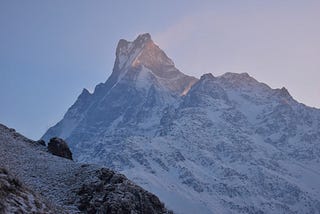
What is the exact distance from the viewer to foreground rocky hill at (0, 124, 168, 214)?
27.6 meters

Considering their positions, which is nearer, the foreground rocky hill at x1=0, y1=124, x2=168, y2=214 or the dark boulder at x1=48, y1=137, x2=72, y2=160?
the foreground rocky hill at x1=0, y1=124, x2=168, y2=214

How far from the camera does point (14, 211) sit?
24781mm

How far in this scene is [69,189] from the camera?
1454 inches

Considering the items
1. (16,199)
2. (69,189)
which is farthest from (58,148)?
Result: (16,199)

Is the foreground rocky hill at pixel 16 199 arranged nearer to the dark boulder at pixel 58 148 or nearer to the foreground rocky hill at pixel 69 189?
the foreground rocky hill at pixel 69 189

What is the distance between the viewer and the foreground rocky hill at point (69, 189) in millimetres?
27594

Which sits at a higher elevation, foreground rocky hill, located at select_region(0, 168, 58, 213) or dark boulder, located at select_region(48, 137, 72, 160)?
dark boulder, located at select_region(48, 137, 72, 160)

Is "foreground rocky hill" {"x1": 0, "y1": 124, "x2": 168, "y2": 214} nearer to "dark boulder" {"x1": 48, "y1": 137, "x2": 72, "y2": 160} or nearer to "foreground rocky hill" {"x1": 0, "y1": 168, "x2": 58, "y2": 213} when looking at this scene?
"foreground rocky hill" {"x1": 0, "y1": 168, "x2": 58, "y2": 213}

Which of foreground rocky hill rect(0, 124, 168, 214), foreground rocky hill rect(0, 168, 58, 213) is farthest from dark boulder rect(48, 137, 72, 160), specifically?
foreground rocky hill rect(0, 168, 58, 213)

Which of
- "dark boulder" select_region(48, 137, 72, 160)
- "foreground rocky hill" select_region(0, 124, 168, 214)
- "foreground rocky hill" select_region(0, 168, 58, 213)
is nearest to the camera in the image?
"foreground rocky hill" select_region(0, 168, 58, 213)

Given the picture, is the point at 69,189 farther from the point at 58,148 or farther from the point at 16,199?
the point at 58,148

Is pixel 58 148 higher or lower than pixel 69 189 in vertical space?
higher

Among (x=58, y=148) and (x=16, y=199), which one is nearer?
(x=16, y=199)

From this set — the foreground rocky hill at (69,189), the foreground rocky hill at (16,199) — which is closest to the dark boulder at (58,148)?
the foreground rocky hill at (69,189)
